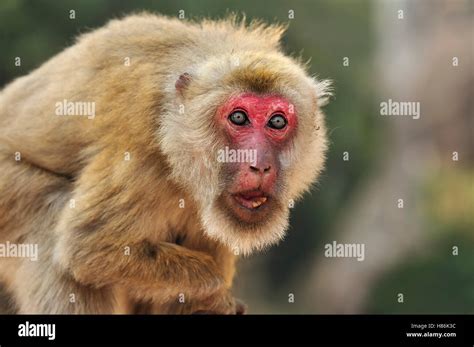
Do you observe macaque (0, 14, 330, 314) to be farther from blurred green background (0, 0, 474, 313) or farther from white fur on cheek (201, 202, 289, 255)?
blurred green background (0, 0, 474, 313)

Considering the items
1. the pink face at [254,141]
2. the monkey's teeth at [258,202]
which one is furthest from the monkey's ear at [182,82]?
the monkey's teeth at [258,202]

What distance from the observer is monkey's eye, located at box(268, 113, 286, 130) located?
8.30m

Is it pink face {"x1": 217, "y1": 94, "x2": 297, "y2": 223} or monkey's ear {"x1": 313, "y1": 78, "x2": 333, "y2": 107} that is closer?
pink face {"x1": 217, "y1": 94, "x2": 297, "y2": 223}

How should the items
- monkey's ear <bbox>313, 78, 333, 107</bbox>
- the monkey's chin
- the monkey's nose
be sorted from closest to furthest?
1. the monkey's nose
2. the monkey's chin
3. monkey's ear <bbox>313, 78, 333, 107</bbox>

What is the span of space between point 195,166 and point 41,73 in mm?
2376

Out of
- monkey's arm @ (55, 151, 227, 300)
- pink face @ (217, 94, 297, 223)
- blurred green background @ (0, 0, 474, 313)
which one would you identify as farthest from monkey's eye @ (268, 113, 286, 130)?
blurred green background @ (0, 0, 474, 313)

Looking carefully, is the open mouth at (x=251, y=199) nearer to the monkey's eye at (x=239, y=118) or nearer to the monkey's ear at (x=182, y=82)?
the monkey's eye at (x=239, y=118)

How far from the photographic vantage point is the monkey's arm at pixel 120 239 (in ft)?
27.6

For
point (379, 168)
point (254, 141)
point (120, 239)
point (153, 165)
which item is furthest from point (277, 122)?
point (379, 168)

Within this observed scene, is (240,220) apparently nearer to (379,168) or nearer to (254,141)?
(254,141)

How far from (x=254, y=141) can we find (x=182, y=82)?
1.00 meters

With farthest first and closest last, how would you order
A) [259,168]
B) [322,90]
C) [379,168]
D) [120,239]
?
[379,168], [322,90], [120,239], [259,168]

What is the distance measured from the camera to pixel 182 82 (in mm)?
8461

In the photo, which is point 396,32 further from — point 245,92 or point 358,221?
point 245,92
